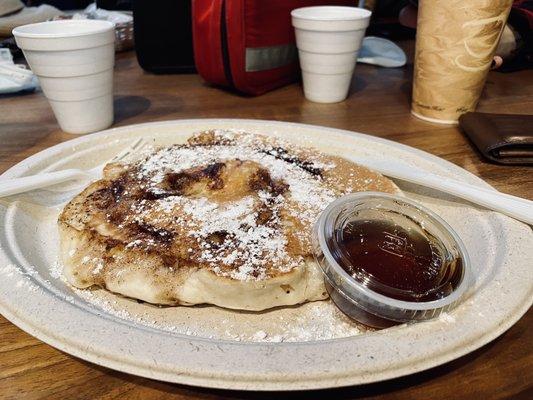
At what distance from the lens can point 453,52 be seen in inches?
54.6

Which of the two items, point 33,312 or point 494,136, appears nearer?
point 33,312

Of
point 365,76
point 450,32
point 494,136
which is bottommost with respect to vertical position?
point 365,76

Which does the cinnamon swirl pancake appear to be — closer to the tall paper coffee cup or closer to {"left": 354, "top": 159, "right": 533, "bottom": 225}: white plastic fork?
{"left": 354, "top": 159, "right": 533, "bottom": 225}: white plastic fork

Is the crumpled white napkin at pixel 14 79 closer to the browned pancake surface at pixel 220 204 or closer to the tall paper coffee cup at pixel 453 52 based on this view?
the browned pancake surface at pixel 220 204

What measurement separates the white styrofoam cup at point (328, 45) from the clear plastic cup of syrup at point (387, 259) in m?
0.90

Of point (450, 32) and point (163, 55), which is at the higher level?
point (450, 32)

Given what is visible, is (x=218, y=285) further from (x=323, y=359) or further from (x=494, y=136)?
(x=494, y=136)

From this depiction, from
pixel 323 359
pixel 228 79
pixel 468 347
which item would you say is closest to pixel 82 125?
pixel 228 79

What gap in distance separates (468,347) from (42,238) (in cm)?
84

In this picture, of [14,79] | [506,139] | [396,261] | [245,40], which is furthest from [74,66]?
[506,139]

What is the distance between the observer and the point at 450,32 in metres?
1.35

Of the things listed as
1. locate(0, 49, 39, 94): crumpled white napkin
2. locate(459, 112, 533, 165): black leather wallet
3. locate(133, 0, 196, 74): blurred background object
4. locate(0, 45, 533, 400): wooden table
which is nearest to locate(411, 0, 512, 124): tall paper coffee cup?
locate(0, 45, 533, 400): wooden table

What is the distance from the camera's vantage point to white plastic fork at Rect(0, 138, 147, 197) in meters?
0.91

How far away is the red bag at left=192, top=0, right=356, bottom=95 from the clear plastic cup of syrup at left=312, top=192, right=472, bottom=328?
100 cm
